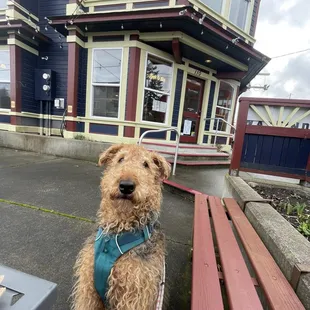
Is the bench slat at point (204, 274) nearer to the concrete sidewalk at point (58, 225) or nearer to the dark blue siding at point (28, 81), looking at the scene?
the concrete sidewalk at point (58, 225)

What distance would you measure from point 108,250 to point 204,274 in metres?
0.59

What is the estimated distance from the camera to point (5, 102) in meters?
7.32

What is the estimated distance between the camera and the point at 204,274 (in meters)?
1.22

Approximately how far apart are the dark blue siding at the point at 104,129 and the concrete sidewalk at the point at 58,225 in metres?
1.94

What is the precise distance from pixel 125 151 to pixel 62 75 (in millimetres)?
6961

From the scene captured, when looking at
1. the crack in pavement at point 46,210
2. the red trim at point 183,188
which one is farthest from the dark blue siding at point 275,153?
the crack in pavement at point 46,210

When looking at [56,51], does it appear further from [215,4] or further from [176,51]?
[215,4]

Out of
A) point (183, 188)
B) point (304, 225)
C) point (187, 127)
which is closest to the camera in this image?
point (304, 225)

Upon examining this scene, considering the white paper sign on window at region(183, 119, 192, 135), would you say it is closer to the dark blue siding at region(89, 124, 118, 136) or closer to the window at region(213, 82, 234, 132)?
the window at region(213, 82, 234, 132)

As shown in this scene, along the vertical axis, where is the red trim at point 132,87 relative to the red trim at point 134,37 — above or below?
below

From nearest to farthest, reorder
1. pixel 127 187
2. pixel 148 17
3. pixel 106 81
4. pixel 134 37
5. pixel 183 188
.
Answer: pixel 127 187
pixel 183 188
pixel 148 17
pixel 134 37
pixel 106 81

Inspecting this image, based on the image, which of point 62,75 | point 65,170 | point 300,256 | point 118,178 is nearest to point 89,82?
point 62,75

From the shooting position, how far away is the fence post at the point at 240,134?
10.6ft

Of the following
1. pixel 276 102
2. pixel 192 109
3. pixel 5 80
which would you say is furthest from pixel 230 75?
pixel 5 80
